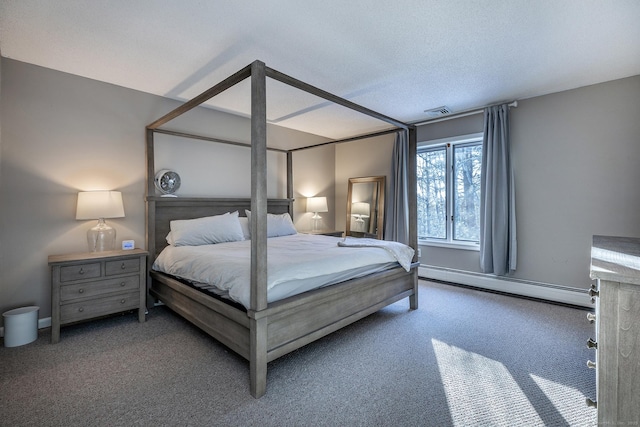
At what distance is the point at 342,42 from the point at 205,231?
2.46m

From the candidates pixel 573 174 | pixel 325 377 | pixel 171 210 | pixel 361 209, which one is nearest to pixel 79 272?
pixel 171 210

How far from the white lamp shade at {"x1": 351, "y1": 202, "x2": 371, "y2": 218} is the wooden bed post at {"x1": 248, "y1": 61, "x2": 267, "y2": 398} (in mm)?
3739

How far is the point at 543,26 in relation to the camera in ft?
7.35

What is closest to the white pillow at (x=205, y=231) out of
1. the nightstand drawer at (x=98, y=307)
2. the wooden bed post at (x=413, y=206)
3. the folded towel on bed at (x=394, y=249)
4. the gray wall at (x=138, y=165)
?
the gray wall at (x=138, y=165)

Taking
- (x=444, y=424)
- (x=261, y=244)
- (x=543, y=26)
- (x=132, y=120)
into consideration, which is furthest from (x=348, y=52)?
(x=444, y=424)

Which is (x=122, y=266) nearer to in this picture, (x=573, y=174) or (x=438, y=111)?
(x=438, y=111)

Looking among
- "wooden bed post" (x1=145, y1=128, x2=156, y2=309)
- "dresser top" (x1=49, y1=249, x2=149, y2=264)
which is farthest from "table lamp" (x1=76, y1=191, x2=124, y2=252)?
"wooden bed post" (x1=145, y1=128, x2=156, y2=309)

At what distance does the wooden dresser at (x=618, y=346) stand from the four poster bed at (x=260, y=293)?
156 cm

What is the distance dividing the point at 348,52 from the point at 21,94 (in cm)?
310

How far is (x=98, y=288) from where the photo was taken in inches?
109

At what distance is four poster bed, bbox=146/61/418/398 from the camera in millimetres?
1838

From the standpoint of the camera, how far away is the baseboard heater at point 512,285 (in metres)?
3.44

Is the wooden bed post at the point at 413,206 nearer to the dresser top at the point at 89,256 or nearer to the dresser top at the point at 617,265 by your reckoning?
the dresser top at the point at 617,265

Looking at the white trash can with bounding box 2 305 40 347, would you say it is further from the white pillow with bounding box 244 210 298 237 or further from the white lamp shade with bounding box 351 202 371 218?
the white lamp shade with bounding box 351 202 371 218
